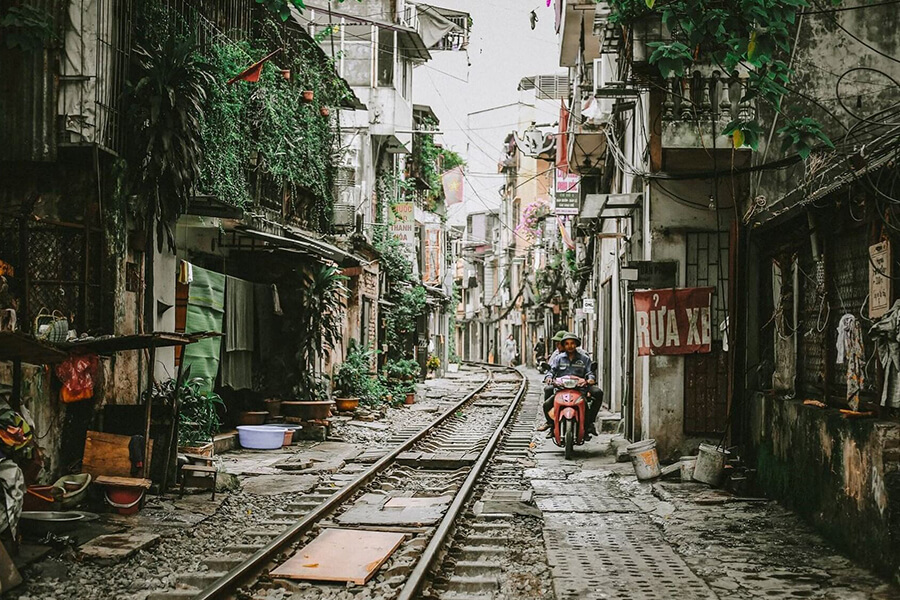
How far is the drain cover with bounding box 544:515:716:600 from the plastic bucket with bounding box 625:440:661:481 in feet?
9.71

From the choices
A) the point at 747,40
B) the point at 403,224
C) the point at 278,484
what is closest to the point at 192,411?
the point at 278,484

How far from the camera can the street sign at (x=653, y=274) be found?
13539 mm

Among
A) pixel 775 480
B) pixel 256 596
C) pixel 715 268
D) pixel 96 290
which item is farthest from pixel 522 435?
pixel 256 596

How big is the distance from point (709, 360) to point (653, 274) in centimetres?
149

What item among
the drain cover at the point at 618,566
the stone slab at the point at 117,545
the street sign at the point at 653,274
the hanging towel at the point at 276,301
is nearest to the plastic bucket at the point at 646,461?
the street sign at the point at 653,274

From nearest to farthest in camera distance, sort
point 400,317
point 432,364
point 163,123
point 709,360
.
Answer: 1. point 163,123
2. point 709,360
3. point 400,317
4. point 432,364

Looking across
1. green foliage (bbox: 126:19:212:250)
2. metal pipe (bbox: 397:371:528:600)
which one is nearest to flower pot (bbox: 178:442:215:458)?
green foliage (bbox: 126:19:212:250)

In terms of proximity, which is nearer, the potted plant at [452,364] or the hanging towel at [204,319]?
the hanging towel at [204,319]

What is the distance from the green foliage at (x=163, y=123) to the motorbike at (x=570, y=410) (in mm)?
6727

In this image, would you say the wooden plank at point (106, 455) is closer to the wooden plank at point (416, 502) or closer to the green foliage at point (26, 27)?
the wooden plank at point (416, 502)

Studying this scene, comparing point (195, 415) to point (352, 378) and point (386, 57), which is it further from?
point (386, 57)

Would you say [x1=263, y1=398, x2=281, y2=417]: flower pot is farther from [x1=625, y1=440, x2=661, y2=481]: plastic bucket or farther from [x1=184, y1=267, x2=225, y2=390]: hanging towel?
[x1=625, y1=440, x2=661, y2=481]: plastic bucket

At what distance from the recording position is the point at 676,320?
43.9 ft

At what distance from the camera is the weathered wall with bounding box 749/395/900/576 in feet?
23.7
